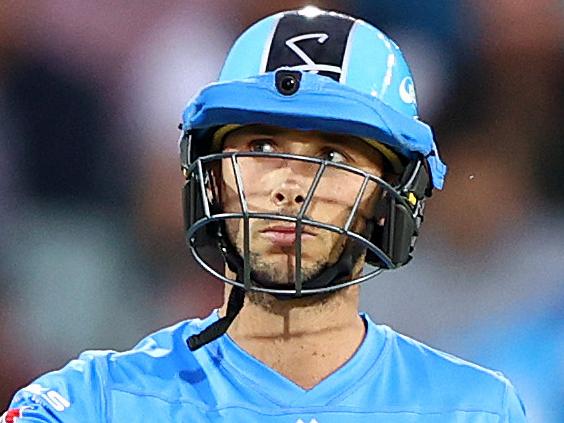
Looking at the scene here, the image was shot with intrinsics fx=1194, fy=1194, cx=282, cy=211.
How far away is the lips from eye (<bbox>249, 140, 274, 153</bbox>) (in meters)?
0.09

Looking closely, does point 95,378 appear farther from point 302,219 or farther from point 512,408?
point 512,408

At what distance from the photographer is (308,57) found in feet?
4.46

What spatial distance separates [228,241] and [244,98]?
0.55 ft

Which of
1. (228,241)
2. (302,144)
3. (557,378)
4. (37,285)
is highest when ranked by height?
(302,144)

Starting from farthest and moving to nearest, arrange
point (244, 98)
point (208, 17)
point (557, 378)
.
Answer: point (208, 17) → point (557, 378) → point (244, 98)

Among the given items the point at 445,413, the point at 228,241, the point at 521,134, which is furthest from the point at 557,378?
the point at 228,241

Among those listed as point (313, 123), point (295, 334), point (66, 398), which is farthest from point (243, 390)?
point (313, 123)

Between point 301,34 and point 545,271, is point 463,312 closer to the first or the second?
point 545,271

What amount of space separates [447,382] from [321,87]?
0.38 metres

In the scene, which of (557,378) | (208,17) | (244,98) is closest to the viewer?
(244,98)

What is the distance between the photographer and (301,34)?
4.55 ft

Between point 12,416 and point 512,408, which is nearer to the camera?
point 12,416

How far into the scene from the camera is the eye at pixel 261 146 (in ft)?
4.46

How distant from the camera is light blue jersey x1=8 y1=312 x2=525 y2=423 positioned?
132 centimetres
